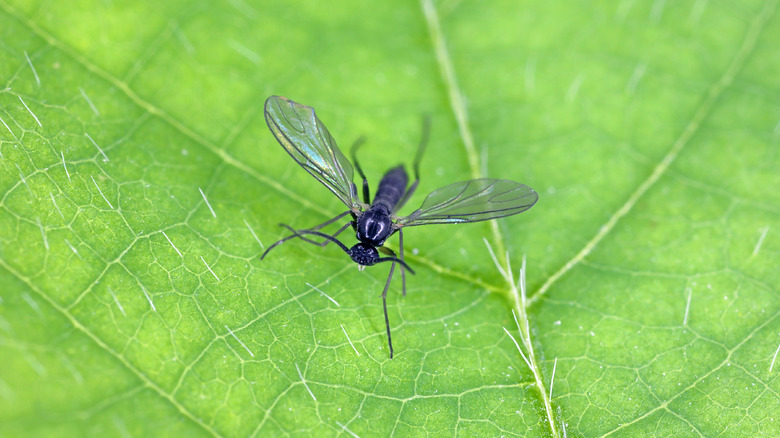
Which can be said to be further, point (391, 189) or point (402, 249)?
point (391, 189)

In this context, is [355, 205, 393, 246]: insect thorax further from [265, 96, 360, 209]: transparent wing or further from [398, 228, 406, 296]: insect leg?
[265, 96, 360, 209]: transparent wing

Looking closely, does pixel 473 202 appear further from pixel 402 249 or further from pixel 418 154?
pixel 418 154

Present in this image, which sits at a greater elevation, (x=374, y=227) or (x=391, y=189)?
(x=391, y=189)

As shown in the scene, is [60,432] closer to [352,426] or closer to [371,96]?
[352,426]

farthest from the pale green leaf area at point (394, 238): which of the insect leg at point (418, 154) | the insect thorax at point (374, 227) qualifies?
the insect thorax at point (374, 227)

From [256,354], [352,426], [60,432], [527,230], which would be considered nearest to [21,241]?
[60,432]

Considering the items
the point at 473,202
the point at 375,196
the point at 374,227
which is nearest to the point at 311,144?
the point at 375,196

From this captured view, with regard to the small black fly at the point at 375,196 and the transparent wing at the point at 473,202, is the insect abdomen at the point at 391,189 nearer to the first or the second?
the small black fly at the point at 375,196

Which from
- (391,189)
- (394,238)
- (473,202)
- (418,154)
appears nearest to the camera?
(473,202)
